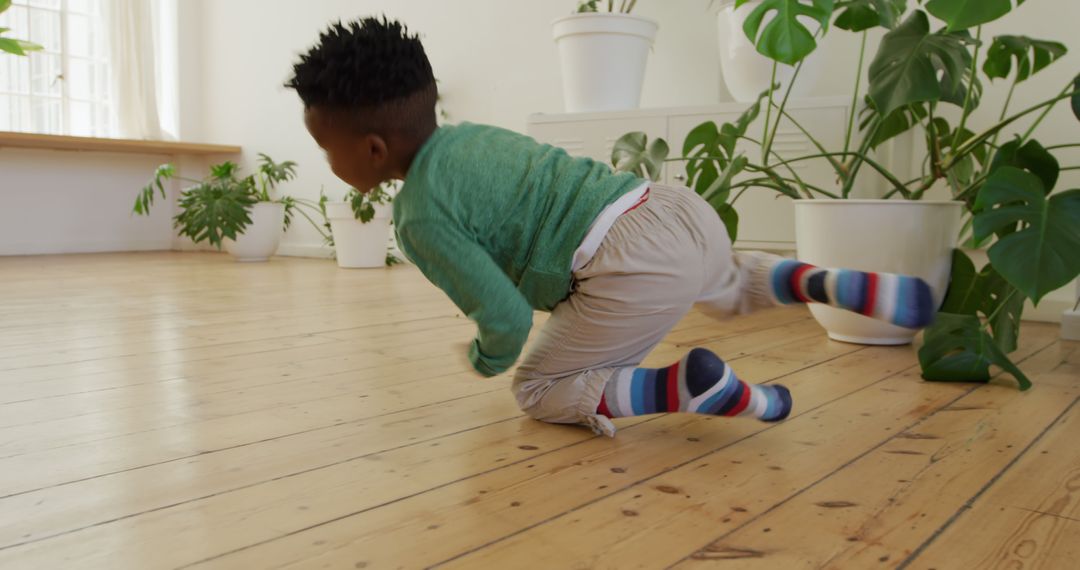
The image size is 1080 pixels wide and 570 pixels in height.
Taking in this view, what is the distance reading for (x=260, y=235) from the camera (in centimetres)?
436

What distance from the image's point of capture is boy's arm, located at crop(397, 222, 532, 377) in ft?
3.35

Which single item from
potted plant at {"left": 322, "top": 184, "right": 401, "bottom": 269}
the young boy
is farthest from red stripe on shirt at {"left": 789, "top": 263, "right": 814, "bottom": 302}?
potted plant at {"left": 322, "top": 184, "right": 401, "bottom": 269}

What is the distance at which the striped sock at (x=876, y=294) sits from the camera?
1.11 metres

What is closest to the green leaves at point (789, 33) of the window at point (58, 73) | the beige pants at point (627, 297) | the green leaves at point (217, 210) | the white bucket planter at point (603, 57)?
the beige pants at point (627, 297)

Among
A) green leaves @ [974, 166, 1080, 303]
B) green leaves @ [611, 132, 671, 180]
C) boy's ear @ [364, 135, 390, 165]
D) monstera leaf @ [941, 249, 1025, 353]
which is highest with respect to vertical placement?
green leaves @ [611, 132, 671, 180]

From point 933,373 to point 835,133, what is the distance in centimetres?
106

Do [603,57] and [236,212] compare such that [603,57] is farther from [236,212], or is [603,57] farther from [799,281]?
[236,212]

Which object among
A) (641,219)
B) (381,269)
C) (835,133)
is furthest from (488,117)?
(641,219)

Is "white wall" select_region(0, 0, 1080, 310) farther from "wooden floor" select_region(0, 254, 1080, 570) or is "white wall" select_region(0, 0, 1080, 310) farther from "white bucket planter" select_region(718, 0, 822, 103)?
"wooden floor" select_region(0, 254, 1080, 570)

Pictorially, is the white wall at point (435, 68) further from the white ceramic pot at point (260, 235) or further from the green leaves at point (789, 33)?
the green leaves at point (789, 33)

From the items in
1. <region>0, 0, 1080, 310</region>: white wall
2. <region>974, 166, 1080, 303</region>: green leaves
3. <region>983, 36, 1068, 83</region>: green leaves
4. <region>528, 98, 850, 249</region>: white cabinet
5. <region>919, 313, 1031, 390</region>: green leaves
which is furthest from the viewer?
<region>0, 0, 1080, 310</region>: white wall

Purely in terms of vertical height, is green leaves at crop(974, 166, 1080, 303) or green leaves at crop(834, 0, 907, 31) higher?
green leaves at crop(834, 0, 907, 31)

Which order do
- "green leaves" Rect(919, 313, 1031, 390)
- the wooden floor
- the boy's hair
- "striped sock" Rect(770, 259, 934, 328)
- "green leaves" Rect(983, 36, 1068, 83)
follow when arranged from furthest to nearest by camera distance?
"green leaves" Rect(983, 36, 1068, 83)
"green leaves" Rect(919, 313, 1031, 390)
"striped sock" Rect(770, 259, 934, 328)
the boy's hair
the wooden floor

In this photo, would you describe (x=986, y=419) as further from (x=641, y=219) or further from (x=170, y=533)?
(x=170, y=533)
